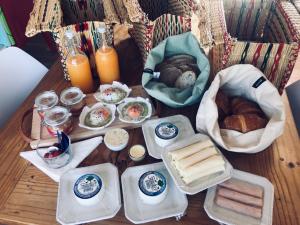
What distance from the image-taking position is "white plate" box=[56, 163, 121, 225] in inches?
27.7

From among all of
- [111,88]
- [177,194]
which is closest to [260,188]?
[177,194]

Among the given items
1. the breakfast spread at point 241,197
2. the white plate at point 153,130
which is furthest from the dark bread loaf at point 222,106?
the breakfast spread at point 241,197

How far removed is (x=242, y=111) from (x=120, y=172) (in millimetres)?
404

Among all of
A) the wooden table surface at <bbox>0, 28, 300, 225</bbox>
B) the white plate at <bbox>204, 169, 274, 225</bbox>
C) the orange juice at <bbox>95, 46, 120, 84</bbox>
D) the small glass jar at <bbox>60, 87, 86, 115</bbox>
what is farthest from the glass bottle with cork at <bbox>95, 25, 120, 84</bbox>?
the white plate at <bbox>204, 169, 274, 225</bbox>

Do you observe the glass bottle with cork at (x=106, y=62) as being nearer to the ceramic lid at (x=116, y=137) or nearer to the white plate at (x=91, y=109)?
the white plate at (x=91, y=109)

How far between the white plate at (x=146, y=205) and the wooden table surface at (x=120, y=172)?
0.09 feet

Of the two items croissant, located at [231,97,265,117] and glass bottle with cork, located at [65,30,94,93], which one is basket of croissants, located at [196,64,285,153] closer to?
croissant, located at [231,97,265,117]

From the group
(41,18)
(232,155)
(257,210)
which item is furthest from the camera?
(41,18)

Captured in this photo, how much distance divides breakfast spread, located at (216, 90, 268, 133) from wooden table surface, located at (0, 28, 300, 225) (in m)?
0.10

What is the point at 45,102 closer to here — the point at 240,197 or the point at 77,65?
the point at 77,65

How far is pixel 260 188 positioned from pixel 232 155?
0.42ft

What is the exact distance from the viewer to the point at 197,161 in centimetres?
73

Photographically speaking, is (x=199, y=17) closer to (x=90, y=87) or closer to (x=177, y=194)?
(x=90, y=87)

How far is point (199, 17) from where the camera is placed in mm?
988
